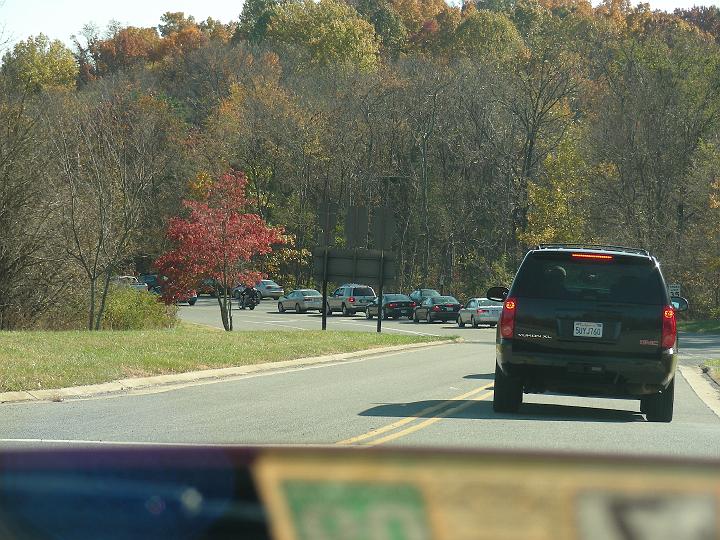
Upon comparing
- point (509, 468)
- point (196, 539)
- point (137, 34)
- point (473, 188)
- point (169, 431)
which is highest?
point (137, 34)

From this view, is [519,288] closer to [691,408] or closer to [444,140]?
[691,408]

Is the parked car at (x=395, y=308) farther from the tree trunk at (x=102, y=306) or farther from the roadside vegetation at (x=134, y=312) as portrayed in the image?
the tree trunk at (x=102, y=306)

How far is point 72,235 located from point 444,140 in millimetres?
44756

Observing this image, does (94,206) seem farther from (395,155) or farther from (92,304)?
(395,155)

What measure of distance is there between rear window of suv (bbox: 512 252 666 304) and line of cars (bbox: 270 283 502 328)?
38.6 meters

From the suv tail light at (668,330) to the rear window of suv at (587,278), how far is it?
180mm

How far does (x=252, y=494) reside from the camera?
5.11ft

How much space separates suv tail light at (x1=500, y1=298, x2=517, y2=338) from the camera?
13.7 metres

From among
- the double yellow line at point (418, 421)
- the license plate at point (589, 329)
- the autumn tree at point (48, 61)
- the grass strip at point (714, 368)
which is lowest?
the double yellow line at point (418, 421)

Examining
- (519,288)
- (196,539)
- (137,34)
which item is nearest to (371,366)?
(519,288)

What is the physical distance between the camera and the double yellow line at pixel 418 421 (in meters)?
11.5

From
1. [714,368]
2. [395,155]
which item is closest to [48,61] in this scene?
[395,155]

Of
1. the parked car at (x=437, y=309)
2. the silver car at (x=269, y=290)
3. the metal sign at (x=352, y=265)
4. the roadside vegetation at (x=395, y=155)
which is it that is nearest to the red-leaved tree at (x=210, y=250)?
the roadside vegetation at (x=395, y=155)

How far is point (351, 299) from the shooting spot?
2625 inches
